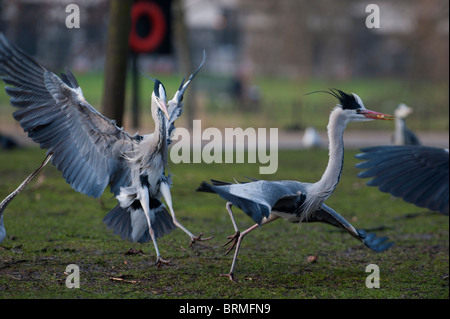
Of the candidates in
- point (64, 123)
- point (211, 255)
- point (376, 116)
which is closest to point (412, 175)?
point (376, 116)

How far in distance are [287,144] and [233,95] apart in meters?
13.5

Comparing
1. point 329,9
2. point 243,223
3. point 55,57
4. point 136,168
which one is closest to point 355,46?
point 329,9

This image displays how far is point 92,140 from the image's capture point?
6.33m

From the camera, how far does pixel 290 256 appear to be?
721 centimetres

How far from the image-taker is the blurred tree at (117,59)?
10.1 metres

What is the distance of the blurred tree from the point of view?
397 inches

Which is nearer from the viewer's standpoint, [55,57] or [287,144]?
[287,144]

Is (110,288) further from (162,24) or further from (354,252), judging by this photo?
(162,24)

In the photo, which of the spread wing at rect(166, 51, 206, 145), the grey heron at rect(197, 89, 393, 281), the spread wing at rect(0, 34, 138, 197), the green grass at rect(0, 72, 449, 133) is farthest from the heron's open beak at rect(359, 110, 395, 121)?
the green grass at rect(0, 72, 449, 133)

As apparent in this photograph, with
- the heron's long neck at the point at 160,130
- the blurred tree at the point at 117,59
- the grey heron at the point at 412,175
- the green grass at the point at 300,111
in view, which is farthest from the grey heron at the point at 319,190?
the green grass at the point at 300,111

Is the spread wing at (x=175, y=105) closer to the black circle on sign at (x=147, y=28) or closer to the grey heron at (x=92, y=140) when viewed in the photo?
the grey heron at (x=92, y=140)

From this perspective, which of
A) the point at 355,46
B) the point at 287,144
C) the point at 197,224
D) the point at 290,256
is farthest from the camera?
the point at 355,46

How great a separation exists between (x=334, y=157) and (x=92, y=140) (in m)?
2.27

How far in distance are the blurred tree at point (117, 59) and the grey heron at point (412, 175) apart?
16.4 feet
